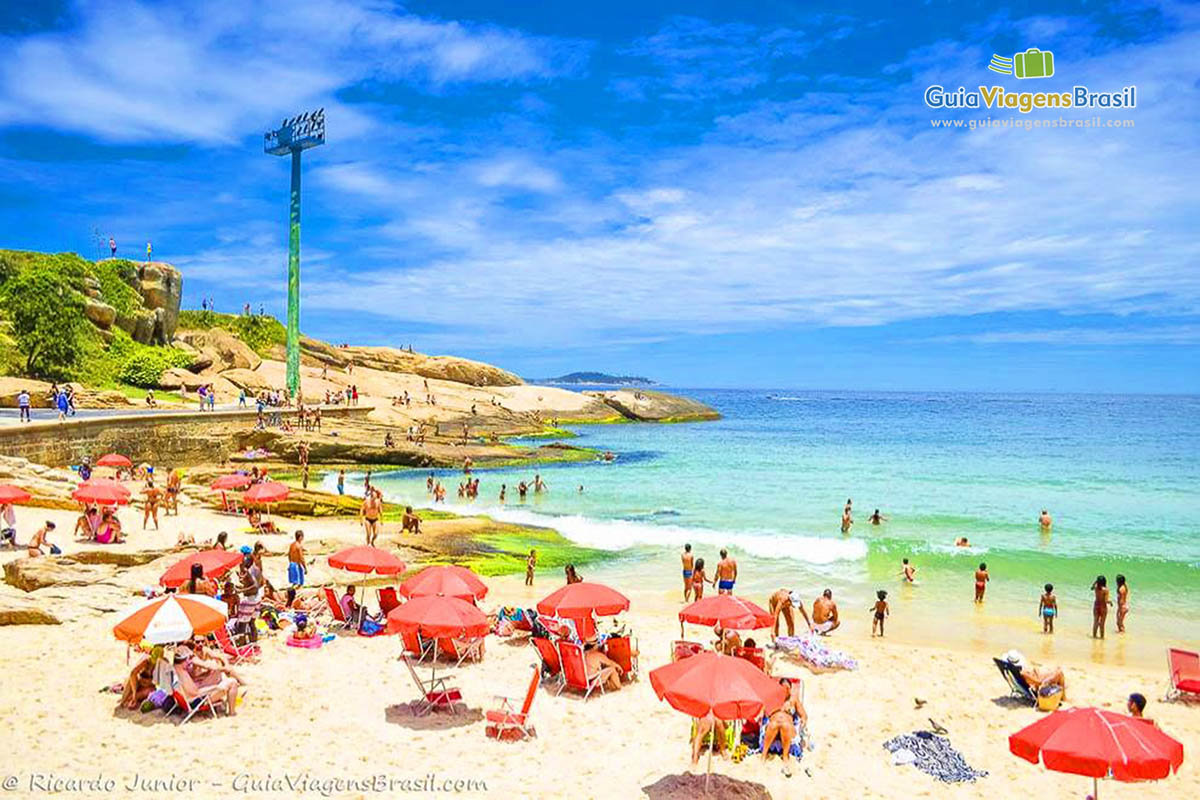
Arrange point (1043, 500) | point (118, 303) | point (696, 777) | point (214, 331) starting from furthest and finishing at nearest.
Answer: point (214, 331) < point (118, 303) < point (1043, 500) < point (696, 777)

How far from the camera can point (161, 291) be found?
6150 centimetres

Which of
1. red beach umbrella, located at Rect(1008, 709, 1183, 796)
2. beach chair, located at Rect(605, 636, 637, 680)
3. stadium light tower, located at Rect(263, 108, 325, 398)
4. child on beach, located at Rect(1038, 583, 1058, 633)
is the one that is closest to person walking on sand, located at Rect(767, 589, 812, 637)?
beach chair, located at Rect(605, 636, 637, 680)

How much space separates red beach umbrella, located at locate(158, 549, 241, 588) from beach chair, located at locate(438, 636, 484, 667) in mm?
3506

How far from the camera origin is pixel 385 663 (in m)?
11.9

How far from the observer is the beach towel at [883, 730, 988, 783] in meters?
8.89

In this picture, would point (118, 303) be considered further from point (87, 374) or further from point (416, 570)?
point (416, 570)

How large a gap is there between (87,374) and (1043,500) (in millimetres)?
50228

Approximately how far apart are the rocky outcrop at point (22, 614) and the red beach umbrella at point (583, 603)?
305 inches

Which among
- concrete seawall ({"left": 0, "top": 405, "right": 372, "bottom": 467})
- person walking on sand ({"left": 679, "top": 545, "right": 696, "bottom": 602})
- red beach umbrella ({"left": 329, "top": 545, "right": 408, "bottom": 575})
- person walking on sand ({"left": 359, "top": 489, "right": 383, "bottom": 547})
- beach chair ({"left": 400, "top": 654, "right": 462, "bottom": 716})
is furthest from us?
concrete seawall ({"left": 0, "top": 405, "right": 372, "bottom": 467})

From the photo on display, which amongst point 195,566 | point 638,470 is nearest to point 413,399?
point 638,470

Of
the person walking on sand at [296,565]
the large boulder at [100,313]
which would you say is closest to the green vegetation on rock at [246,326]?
the large boulder at [100,313]

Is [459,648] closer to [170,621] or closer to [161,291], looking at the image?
[170,621]

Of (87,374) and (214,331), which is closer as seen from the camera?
(87,374)

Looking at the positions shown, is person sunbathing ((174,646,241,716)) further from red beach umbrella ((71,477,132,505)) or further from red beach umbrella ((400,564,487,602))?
red beach umbrella ((71,477,132,505))
